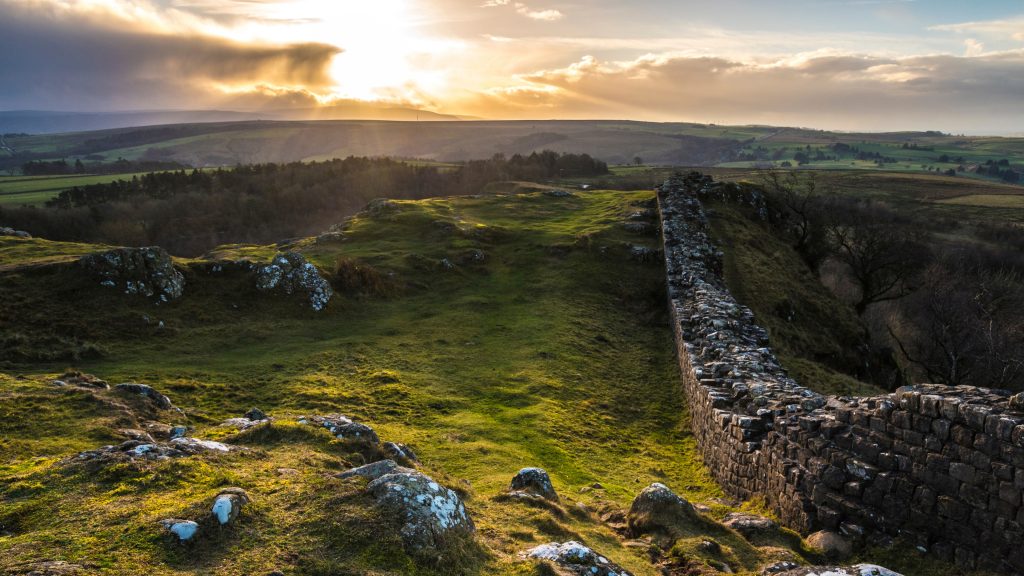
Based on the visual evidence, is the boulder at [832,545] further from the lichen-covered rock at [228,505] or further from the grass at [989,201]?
the grass at [989,201]

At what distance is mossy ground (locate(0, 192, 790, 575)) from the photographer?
297 inches

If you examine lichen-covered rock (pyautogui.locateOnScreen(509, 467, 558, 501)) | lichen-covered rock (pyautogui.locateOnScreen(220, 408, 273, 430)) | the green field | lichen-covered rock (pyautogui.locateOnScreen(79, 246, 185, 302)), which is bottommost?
lichen-covered rock (pyautogui.locateOnScreen(509, 467, 558, 501))

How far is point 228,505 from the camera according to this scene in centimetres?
768

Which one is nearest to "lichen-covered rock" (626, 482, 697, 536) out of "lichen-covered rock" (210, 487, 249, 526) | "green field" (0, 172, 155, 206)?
"lichen-covered rock" (210, 487, 249, 526)

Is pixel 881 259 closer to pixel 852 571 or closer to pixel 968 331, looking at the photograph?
pixel 968 331

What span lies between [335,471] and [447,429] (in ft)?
27.9

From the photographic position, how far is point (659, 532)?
11.2 m

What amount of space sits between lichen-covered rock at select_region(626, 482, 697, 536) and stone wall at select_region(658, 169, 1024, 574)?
2783mm

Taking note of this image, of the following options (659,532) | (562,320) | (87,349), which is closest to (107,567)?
(659,532)

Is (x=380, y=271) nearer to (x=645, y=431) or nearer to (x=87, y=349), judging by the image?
(x=87, y=349)

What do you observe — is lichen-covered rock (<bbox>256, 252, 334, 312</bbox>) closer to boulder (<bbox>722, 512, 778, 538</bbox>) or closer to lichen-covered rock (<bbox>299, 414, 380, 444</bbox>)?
lichen-covered rock (<bbox>299, 414, 380, 444</bbox>)

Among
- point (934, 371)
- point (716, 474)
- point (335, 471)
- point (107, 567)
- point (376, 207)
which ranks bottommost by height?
point (934, 371)

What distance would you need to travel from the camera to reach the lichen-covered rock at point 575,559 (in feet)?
26.7

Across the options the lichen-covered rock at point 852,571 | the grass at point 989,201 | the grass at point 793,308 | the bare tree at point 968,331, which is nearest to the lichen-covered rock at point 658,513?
the lichen-covered rock at point 852,571
